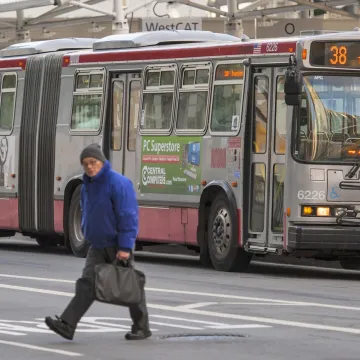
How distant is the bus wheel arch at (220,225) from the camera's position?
64.3ft

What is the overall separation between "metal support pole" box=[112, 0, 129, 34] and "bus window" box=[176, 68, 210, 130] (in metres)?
12.6

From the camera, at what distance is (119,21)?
33.5 m

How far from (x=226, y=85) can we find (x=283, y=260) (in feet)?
11.0

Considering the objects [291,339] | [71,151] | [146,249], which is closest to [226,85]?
[71,151]

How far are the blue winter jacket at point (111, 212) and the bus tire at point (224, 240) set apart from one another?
761 cm

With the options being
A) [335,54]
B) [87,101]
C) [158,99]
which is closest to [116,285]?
[335,54]

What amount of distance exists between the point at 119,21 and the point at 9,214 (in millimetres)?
9480

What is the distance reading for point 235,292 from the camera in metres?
16.7

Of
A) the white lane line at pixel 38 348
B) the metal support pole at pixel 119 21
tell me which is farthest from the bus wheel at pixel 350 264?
the metal support pole at pixel 119 21

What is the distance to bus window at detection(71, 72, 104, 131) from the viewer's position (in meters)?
22.9

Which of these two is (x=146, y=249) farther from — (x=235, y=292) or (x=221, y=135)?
(x=235, y=292)

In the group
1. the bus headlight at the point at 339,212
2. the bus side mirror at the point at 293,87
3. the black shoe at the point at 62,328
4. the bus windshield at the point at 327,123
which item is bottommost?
the black shoe at the point at 62,328

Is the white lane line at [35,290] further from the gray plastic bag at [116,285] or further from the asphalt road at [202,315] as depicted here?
the gray plastic bag at [116,285]

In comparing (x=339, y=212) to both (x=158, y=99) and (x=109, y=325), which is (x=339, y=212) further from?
(x=109, y=325)
